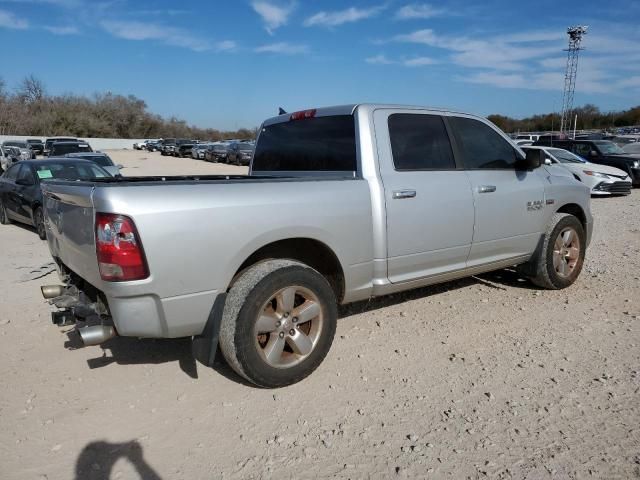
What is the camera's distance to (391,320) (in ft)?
15.1

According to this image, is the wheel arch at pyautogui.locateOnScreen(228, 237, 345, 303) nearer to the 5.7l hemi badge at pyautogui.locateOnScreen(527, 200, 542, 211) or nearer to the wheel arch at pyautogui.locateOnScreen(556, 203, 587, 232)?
the 5.7l hemi badge at pyautogui.locateOnScreen(527, 200, 542, 211)

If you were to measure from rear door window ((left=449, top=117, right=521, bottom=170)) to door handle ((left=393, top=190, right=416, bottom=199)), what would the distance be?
2.79 feet

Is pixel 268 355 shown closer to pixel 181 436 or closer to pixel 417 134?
pixel 181 436

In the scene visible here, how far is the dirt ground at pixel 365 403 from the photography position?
261 cm

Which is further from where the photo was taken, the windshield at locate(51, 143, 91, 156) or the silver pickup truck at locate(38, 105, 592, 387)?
the windshield at locate(51, 143, 91, 156)

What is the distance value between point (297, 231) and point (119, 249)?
3.70 feet

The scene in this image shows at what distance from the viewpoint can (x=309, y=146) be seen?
172 inches

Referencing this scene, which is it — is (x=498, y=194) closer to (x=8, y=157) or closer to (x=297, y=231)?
(x=297, y=231)

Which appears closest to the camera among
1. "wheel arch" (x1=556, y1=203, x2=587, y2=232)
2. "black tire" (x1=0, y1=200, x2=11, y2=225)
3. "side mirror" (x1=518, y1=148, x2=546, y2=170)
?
"side mirror" (x1=518, y1=148, x2=546, y2=170)

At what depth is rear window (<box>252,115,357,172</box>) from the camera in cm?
398

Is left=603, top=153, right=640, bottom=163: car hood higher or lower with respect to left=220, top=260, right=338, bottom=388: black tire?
lower

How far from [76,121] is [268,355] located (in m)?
83.4

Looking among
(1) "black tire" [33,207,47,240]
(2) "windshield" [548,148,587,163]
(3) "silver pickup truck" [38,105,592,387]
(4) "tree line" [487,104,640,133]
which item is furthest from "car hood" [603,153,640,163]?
(4) "tree line" [487,104,640,133]

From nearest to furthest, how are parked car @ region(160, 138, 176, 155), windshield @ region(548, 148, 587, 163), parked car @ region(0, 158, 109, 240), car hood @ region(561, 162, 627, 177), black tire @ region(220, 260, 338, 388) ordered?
black tire @ region(220, 260, 338, 388) → parked car @ region(0, 158, 109, 240) → car hood @ region(561, 162, 627, 177) → windshield @ region(548, 148, 587, 163) → parked car @ region(160, 138, 176, 155)
